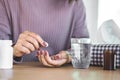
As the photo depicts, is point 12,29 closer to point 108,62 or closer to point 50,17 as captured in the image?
point 50,17

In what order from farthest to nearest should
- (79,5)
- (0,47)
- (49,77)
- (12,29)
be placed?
1. (79,5)
2. (12,29)
3. (0,47)
4. (49,77)

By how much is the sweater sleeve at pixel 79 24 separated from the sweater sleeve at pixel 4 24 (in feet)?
1.22

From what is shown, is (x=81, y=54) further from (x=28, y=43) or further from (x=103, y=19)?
(x=103, y=19)

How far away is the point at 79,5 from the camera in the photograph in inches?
64.3

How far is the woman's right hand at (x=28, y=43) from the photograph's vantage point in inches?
47.3

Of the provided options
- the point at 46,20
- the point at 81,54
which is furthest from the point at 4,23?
the point at 81,54

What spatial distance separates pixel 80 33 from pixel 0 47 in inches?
22.8

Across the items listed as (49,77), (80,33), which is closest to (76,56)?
(49,77)

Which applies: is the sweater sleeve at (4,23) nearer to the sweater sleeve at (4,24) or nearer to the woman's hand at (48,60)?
the sweater sleeve at (4,24)

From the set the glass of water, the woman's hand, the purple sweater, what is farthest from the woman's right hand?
the purple sweater

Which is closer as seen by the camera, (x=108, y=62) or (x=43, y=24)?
(x=108, y=62)

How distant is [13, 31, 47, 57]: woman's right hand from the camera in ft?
3.94

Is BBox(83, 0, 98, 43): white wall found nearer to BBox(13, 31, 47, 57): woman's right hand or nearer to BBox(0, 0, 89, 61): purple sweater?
BBox(0, 0, 89, 61): purple sweater

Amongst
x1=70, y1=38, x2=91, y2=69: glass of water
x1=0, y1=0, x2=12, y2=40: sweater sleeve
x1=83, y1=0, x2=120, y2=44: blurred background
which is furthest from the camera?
x1=83, y1=0, x2=120, y2=44: blurred background
